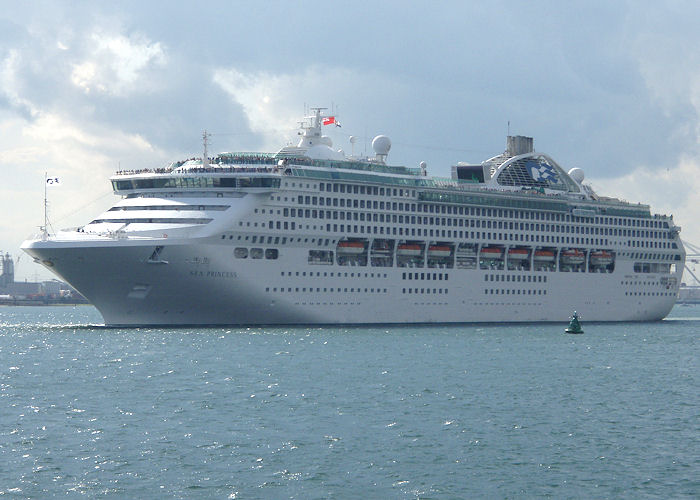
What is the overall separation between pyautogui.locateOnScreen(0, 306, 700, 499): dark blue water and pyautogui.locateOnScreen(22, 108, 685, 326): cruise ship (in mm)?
8423

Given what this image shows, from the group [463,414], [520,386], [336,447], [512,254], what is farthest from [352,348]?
[512,254]

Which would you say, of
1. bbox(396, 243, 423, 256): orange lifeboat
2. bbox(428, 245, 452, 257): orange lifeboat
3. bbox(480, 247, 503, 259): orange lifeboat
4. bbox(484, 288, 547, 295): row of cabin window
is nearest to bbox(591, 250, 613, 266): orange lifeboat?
bbox(484, 288, 547, 295): row of cabin window

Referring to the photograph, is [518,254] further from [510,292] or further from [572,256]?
[572,256]

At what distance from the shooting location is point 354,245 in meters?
87.3

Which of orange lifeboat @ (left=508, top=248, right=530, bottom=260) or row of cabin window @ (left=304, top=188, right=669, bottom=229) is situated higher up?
row of cabin window @ (left=304, top=188, right=669, bottom=229)

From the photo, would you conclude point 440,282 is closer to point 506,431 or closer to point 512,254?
point 512,254

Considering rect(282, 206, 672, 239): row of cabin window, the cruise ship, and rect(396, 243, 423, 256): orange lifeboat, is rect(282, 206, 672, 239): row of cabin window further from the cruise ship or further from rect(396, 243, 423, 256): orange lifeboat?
rect(396, 243, 423, 256): orange lifeboat

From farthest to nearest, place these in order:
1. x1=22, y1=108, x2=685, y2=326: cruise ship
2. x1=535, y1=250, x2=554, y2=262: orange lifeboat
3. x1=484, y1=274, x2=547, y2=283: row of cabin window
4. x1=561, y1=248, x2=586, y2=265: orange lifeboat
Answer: x1=561, y1=248, x2=586, y2=265: orange lifeboat → x1=535, y1=250, x2=554, y2=262: orange lifeboat → x1=484, y1=274, x2=547, y2=283: row of cabin window → x1=22, y1=108, x2=685, y2=326: cruise ship

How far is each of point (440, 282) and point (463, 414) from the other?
51.4 meters

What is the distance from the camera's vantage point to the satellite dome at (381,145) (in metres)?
97.2

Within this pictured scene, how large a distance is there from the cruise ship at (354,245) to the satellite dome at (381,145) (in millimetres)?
170

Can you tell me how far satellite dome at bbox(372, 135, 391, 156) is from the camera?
97188 millimetres

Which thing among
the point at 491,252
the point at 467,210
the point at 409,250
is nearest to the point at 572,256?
the point at 491,252

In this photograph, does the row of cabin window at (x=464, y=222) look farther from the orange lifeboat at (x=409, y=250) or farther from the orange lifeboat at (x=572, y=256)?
the orange lifeboat at (x=409, y=250)
